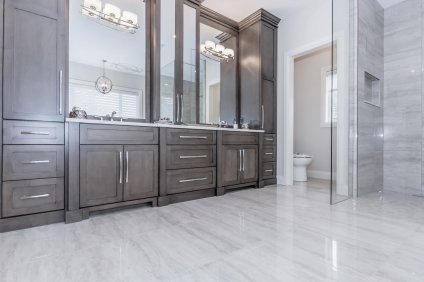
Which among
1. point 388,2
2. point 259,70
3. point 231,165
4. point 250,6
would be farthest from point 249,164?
point 388,2

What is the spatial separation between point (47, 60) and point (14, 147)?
2.41ft

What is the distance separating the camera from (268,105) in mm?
3684

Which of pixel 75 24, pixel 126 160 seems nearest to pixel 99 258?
pixel 126 160

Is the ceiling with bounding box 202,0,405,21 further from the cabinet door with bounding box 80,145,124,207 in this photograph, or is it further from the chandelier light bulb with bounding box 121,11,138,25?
the cabinet door with bounding box 80,145,124,207

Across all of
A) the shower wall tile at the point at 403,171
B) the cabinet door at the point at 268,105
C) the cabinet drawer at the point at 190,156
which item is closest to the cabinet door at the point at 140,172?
the cabinet drawer at the point at 190,156

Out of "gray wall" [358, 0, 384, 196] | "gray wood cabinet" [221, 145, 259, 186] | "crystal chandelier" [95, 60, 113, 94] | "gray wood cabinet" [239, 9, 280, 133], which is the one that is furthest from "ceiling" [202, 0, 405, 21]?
"gray wood cabinet" [221, 145, 259, 186]

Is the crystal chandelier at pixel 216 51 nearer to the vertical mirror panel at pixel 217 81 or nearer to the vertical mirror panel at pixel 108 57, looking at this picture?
the vertical mirror panel at pixel 217 81

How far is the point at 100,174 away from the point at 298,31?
11.1ft

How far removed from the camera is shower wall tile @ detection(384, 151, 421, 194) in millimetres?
3070

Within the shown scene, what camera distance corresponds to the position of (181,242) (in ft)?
5.03

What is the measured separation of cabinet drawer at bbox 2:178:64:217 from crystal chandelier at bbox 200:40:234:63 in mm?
2509

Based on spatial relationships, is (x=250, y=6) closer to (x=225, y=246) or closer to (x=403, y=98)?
(x=403, y=98)

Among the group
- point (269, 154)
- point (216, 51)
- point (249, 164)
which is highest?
point (216, 51)

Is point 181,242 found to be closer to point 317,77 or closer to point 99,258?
point 99,258
